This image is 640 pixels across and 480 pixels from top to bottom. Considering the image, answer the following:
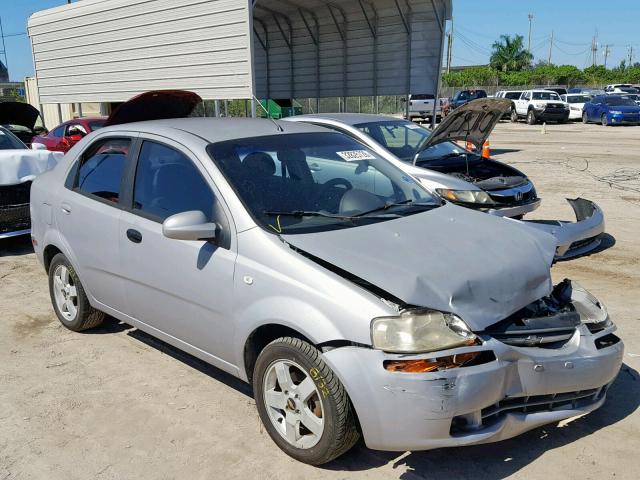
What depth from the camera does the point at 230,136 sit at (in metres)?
3.83

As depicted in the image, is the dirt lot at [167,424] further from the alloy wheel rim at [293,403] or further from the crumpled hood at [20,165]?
the crumpled hood at [20,165]

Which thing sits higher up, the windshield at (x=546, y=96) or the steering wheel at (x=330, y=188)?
the windshield at (x=546, y=96)

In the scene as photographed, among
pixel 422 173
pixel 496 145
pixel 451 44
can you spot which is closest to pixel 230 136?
pixel 422 173

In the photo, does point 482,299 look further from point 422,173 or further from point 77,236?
point 422,173

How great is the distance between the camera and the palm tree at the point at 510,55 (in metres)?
72.6

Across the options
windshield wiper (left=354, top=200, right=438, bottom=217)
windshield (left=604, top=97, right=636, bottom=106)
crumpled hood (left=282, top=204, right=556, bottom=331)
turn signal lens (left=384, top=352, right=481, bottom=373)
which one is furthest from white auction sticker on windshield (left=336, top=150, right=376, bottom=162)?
windshield (left=604, top=97, right=636, bottom=106)

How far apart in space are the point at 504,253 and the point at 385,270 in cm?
80

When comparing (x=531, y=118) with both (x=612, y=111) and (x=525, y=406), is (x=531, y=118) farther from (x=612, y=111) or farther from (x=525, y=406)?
(x=525, y=406)

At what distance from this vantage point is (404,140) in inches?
321

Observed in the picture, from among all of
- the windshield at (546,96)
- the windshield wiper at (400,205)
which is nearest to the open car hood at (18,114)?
the windshield wiper at (400,205)

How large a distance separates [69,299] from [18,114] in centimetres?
1068

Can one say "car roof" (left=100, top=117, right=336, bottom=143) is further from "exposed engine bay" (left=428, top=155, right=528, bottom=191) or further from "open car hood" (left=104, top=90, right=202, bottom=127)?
"exposed engine bay" (left=428, top=155, right=528, bottom=191)

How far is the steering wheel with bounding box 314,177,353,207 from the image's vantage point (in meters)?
3.64

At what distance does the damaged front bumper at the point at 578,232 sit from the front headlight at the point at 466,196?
2.22 ft
